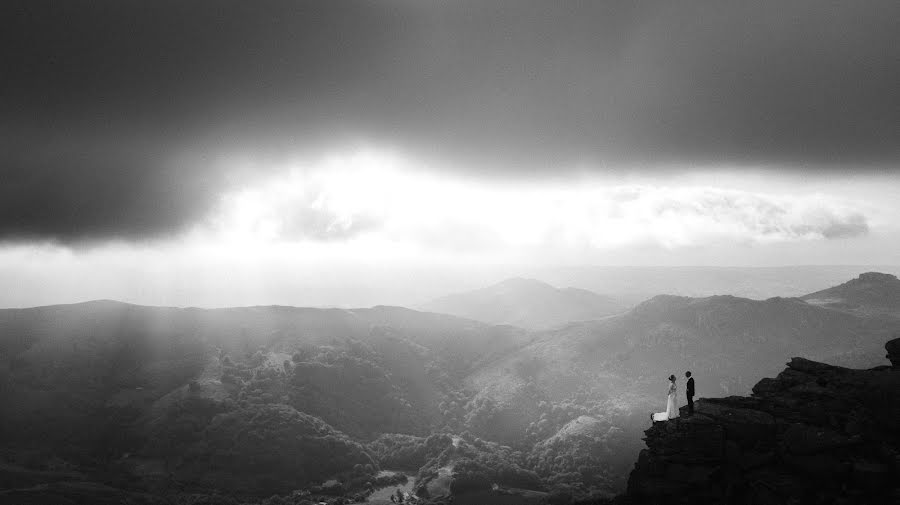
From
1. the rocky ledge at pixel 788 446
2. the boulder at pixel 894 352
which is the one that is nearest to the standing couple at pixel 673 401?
the rocky ledge at pixel 788 446

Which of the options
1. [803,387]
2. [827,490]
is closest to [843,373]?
[803,387]

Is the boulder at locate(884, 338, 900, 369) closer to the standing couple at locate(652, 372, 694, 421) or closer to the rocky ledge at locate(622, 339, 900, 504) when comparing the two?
the rocky ledge at locate(622, 339, 900, 504)

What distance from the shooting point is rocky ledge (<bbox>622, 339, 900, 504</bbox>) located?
52.9 m

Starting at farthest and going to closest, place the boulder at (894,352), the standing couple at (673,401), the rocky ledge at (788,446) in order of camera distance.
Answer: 1. the boulder at (894,352)
2. the standing couple at (673,401)
3. the rocky ledge at (788,446)

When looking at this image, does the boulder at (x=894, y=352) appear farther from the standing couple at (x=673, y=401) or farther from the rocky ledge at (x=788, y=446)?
the standing couple at (x=673, y=401)

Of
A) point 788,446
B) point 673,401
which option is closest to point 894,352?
point 788,446

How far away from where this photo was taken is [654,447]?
6669cm

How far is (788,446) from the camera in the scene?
186 feet

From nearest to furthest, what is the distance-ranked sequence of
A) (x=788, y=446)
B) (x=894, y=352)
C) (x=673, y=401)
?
(x=788, y=446), (x=894, y=352), (x=673, y=401)

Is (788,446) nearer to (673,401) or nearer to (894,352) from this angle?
(673,401)

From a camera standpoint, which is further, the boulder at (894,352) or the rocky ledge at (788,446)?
the boulder at (894,352)

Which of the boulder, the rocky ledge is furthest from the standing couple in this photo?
the boulder

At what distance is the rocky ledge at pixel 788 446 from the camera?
173 ft

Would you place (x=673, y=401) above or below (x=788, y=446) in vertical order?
above
